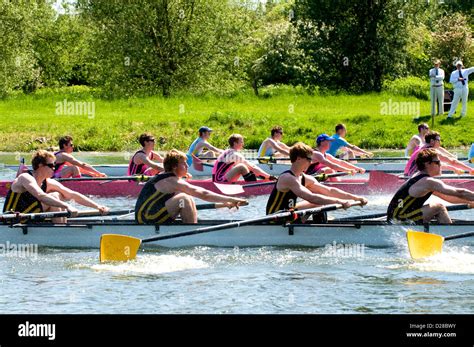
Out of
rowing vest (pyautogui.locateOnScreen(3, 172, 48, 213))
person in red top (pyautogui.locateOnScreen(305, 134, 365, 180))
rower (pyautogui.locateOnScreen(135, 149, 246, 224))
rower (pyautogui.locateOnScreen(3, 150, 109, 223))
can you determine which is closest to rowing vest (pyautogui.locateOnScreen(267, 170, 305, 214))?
rower (pyautogui.locateOnScreen(135, 149, 246, 224))

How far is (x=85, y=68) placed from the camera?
6162 cm

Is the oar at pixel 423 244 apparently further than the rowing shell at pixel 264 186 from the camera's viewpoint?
No

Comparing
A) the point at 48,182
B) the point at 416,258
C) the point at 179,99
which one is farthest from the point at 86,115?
the point at 416,258

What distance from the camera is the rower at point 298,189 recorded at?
617 inches

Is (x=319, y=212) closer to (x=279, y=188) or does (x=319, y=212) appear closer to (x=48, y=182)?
(x=279, y=188)

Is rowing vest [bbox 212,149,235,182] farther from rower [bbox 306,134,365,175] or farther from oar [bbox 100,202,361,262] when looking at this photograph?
oar [bbox 100,202,361,262]

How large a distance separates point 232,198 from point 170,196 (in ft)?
3.02

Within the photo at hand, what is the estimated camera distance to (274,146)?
25.6m

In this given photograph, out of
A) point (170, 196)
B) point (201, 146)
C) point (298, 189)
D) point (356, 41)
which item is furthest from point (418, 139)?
point (356, 41)

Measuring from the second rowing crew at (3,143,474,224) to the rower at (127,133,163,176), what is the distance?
640 centimetres

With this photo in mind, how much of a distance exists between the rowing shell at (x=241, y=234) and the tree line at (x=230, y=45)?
25542mm

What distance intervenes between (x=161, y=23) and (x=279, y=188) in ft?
96.9

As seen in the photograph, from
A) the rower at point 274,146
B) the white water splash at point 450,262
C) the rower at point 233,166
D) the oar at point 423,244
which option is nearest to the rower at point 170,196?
the oar at point 423,244

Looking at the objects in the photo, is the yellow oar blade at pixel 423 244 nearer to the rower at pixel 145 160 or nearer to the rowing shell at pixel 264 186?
the rowing shell at pixel 264 186
